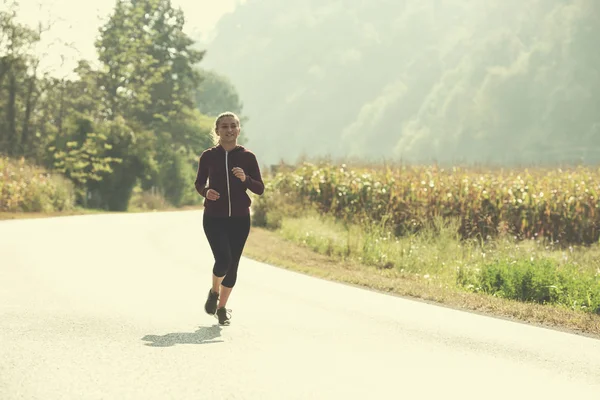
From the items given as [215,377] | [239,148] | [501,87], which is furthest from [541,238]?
[501,87]

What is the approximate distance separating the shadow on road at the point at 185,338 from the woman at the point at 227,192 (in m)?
0.57

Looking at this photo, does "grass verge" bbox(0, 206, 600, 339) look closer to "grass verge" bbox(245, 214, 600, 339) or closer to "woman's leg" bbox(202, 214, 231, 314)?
"grass verge" bbox(245, 214, 600, 339)

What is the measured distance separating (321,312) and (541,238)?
461 inches

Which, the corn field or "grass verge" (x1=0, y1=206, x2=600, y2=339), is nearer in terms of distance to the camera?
"grass verge" (x1=0, y1=206, x2=600, y2=339)

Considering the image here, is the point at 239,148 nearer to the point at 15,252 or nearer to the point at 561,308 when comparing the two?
the point at 561,308

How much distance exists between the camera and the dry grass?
9523mm

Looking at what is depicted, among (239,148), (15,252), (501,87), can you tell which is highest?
(501,87)

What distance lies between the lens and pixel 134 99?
6338 centimetres

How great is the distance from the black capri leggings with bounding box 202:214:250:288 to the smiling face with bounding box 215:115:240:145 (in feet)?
2.68

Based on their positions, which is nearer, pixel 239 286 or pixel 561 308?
pixel 561 308

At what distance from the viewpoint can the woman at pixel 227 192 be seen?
7.96 meters

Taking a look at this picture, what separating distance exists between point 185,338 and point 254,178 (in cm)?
180

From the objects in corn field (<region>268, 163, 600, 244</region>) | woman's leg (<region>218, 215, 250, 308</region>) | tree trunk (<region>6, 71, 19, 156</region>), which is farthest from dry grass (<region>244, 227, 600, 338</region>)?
tree trunk (<region>6, 71, 19, 156</region>)

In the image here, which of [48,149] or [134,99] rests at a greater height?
[134,99]
